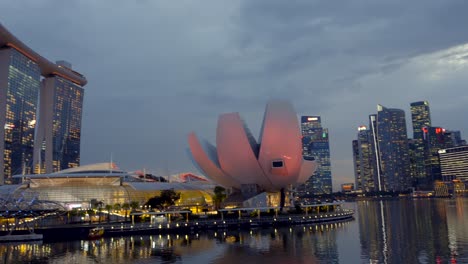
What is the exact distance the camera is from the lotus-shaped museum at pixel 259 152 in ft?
212

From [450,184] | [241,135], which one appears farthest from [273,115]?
[450,184]

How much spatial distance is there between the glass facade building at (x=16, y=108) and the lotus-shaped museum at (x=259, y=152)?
72714 millimetres

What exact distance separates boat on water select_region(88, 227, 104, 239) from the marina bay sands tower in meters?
48.1

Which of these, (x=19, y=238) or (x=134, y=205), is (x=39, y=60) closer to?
(x=134, y=205)

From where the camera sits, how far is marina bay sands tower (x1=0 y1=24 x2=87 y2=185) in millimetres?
125312

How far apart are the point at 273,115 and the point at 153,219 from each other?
22.6 metres

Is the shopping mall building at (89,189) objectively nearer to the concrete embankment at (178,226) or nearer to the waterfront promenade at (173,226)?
the waterfront promenade at (173,226)

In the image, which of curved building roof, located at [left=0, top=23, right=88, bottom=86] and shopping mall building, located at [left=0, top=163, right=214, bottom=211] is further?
curved building roof, located at [left=0, top=23, right=88, bottom=86]

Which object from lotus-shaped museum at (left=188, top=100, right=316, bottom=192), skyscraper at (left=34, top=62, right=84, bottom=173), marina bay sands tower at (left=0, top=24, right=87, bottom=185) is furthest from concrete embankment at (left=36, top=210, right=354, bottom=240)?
skyscraper at (left=34, top=62, right=84, bottom=173)

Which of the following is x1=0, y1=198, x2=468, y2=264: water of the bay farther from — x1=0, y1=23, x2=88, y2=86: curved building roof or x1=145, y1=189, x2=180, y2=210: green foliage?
x1=0, y1=23, x2=88, y2=86: curved building roof

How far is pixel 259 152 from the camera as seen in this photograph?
222ft

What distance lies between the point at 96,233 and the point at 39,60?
11288 cm

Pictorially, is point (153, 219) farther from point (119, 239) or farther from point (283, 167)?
point (283, 167)

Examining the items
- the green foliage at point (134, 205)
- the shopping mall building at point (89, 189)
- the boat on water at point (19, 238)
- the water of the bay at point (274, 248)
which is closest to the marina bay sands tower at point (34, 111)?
the shopping mall building at point (89, 189)
